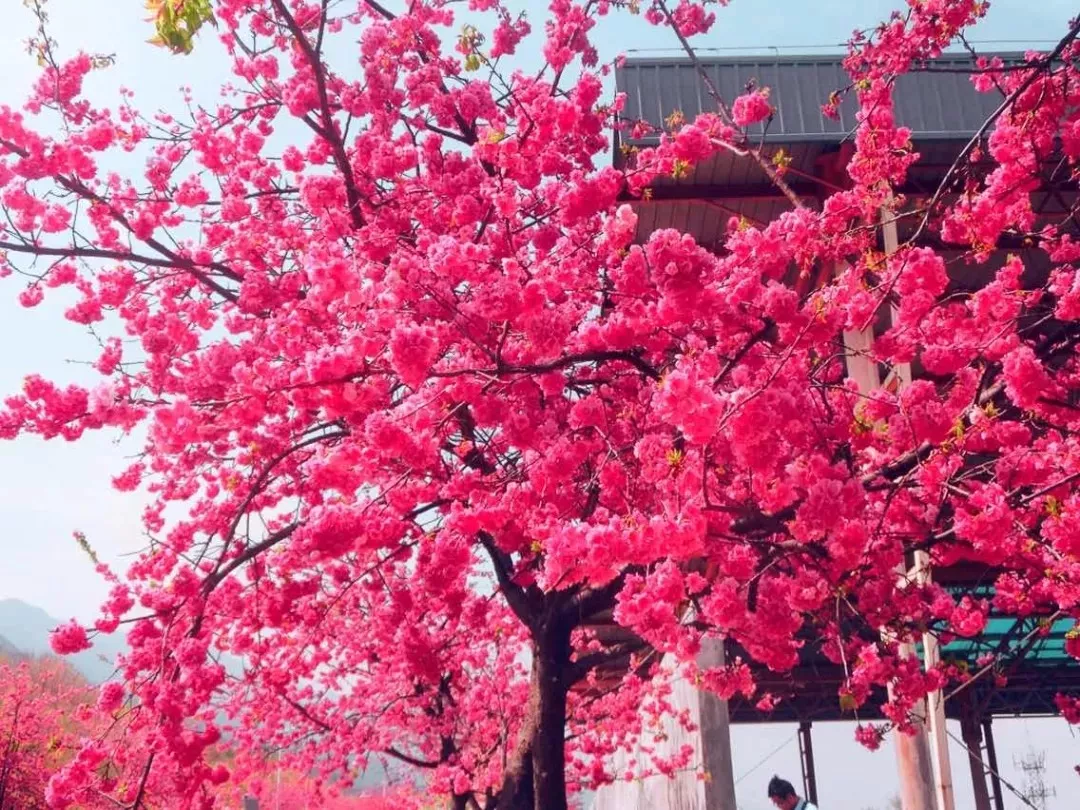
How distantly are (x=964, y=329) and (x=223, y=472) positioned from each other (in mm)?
6592

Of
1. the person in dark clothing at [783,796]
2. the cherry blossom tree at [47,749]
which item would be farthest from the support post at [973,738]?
the cherry blossom tree at [47,749]

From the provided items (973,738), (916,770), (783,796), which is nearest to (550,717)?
(783,796)

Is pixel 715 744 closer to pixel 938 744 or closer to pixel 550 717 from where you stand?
pixel 938 744

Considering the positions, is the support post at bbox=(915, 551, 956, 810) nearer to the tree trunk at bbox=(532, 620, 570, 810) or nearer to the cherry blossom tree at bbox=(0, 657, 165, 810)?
the tree trunk at bbox=(532, 620, 570, 810)

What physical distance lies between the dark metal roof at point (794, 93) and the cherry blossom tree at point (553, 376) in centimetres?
142

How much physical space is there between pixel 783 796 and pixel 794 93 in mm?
7434

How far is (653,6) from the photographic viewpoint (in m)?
7.48

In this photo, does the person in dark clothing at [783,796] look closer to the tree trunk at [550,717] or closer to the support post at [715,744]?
the tree trunk at [550,717]

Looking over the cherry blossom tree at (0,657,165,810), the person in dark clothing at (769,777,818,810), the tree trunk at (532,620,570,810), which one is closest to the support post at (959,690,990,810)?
the person in dark clothing at (769,777,818,810)

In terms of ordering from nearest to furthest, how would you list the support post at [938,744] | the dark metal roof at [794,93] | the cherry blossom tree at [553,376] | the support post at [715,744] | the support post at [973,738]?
the cherry blossom tree at [553,376] < the support post at [938,744] < the dark metal roof at [794,93] < the support post at [715,744] < the support post at [973,738]

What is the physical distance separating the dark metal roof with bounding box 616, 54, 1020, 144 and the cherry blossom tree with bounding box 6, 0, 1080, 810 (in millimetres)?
1418

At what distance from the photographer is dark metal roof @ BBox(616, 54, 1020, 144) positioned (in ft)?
31.4

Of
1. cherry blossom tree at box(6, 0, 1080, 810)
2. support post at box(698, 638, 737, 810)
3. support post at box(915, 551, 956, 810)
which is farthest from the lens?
support post at box(698, 638, 737, 810)

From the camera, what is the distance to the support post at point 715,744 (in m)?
9.77
